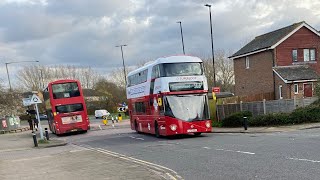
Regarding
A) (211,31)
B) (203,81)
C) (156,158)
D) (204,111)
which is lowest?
(156,158)

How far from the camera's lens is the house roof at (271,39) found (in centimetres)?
3756

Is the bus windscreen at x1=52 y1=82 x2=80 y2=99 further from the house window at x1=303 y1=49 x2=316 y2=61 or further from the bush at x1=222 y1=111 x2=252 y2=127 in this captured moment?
the house window at x1=303 y1=49 x2=316 y2=61

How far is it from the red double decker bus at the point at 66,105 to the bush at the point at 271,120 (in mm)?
15832

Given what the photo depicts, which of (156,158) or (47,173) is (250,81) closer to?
(156,158)

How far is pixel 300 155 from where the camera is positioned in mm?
11094

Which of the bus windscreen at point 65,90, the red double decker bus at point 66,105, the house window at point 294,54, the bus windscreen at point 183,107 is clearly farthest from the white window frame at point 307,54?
the bus windscreen at point 65,90

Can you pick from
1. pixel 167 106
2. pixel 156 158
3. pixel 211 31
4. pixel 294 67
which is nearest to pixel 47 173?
pixel 156 158

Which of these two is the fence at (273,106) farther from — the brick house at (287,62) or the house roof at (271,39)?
the house roof at (271,39)

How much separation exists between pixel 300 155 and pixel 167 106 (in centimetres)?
1115

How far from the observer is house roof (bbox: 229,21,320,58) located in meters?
37.6

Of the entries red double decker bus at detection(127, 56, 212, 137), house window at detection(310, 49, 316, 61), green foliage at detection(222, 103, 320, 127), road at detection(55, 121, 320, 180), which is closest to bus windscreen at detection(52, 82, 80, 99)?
red double decker bus at detection(127, 56, 212, 137)

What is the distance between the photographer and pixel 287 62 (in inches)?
1494

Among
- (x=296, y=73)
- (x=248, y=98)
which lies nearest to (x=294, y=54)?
(x=296, y=73)

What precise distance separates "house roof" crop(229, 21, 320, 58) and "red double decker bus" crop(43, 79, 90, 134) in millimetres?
19077
